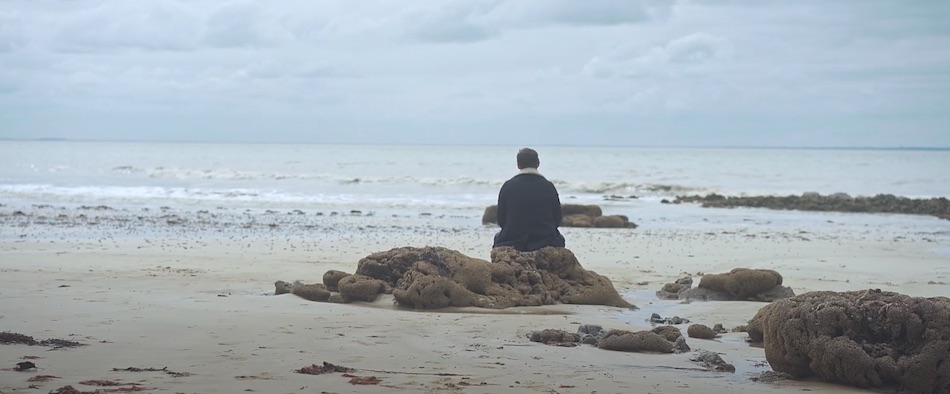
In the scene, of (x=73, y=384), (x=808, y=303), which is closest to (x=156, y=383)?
(x=73, y=384)

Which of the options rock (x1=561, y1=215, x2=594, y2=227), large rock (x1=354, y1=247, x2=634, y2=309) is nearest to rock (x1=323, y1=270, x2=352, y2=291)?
large rock (x1=354, y1=247, x2=634, y2=309)

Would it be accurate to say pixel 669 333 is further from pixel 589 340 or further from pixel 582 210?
pixel 582 210

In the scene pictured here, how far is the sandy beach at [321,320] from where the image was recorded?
593cm

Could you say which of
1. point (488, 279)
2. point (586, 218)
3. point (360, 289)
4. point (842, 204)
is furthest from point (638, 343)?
point (842, 204)

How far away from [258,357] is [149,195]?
32.0 m

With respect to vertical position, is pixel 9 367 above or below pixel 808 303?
below

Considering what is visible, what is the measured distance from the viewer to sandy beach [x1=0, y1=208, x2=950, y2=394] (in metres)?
5.93

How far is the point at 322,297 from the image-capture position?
10.0 m

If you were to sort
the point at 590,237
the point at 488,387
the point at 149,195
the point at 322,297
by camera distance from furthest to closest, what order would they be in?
the point at 149,195 < the point at 590,237 < the point at 322,297 < the point at 488,387

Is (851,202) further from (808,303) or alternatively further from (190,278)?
(808,303)

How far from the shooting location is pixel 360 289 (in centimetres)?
985

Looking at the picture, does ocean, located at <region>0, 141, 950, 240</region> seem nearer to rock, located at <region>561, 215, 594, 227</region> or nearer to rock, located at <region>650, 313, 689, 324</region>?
rock, located at <region>561, 215, 594, 227</region>

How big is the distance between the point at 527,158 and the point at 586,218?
13.6 meters

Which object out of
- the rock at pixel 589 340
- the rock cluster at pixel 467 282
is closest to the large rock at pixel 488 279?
the rock cluster at pixel 467 282
